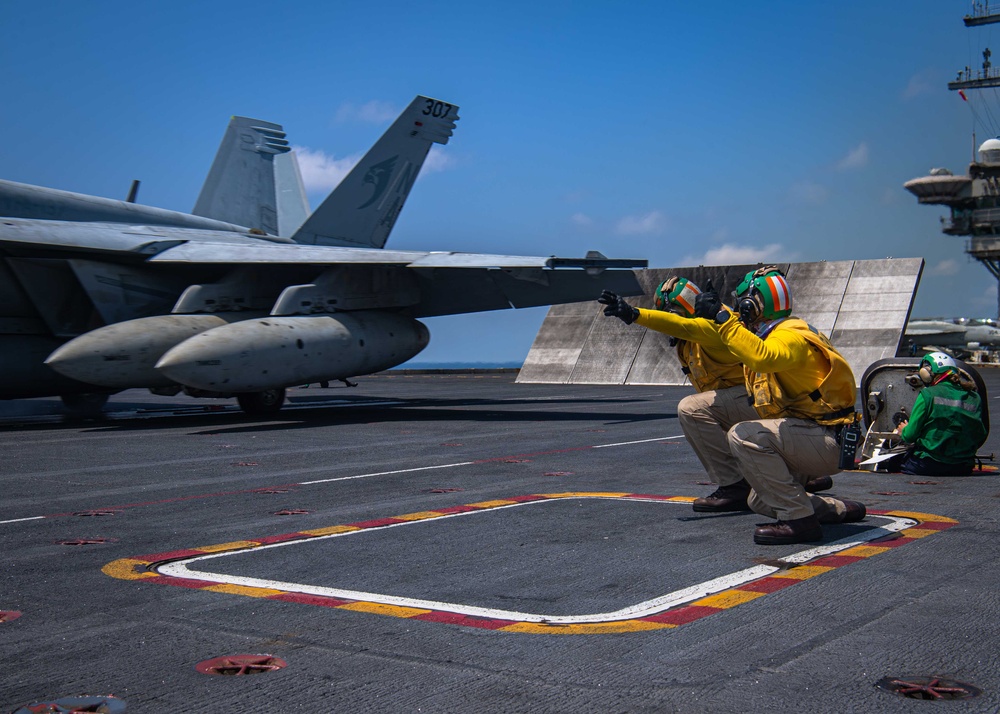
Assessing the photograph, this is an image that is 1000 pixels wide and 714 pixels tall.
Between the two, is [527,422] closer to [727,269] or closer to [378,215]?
[378,215]

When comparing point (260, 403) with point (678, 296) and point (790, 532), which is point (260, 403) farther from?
point (790, 532)

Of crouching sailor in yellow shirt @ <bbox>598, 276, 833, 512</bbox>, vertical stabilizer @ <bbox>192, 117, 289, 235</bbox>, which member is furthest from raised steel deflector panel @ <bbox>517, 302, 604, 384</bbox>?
crouching sailor in yellow shirt @ <bbox>598, 276, 833, 512</bbox>

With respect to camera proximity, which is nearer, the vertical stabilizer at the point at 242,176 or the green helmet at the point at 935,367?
the green helmet at the point at 935,367

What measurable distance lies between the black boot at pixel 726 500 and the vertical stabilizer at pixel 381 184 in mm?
16950

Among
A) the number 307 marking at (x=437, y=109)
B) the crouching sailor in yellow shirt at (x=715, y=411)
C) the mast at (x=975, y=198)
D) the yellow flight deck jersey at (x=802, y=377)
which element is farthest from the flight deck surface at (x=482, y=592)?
the mast at (x=975, y=198)

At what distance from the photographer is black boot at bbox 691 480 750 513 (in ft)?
23.3

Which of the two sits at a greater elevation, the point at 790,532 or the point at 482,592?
the point at 790,532

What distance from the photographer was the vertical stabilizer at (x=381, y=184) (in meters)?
22.6

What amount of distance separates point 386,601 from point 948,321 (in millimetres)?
64785

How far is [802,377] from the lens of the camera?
19.8ft

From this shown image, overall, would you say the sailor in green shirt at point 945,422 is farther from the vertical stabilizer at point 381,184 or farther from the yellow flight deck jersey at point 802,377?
the vertical stabilizer at point 381,184

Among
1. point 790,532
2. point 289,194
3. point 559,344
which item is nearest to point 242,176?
point 289,194

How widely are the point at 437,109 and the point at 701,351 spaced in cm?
1748

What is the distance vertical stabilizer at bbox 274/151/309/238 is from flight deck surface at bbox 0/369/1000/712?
69.0 feet
